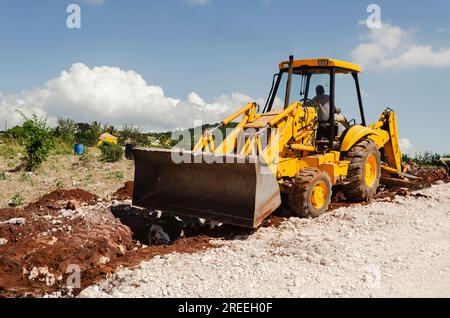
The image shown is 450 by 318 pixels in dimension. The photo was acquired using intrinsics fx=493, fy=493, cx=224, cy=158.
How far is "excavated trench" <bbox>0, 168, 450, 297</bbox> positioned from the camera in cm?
573

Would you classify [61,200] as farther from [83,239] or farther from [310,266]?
[310,266]

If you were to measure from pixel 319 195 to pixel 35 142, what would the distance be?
1147cm

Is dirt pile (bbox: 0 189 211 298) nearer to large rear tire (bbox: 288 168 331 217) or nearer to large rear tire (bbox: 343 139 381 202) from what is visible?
large rear tire (bbox: 288 168 331 217)

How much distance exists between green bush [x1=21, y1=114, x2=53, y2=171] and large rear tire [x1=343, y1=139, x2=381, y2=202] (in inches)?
428

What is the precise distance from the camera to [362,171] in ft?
29.8

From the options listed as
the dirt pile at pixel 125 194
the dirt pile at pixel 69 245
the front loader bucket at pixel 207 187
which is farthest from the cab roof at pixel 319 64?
the dirt pile at pixel 125 194

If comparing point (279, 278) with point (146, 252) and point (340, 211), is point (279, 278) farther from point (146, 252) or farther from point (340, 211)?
point (340, 211)

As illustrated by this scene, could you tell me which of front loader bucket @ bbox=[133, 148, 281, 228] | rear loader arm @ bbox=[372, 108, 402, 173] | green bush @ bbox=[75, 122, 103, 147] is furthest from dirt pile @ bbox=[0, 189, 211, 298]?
green bush @ bbox=[75, 122, 103, 147]

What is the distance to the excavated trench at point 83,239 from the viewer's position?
5.73 meters

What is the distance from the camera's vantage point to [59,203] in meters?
9.27

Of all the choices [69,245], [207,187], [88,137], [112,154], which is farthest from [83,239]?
[88,137]

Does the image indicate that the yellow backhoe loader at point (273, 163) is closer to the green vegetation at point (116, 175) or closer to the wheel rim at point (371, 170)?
the wheel rim at point (371, 170)
